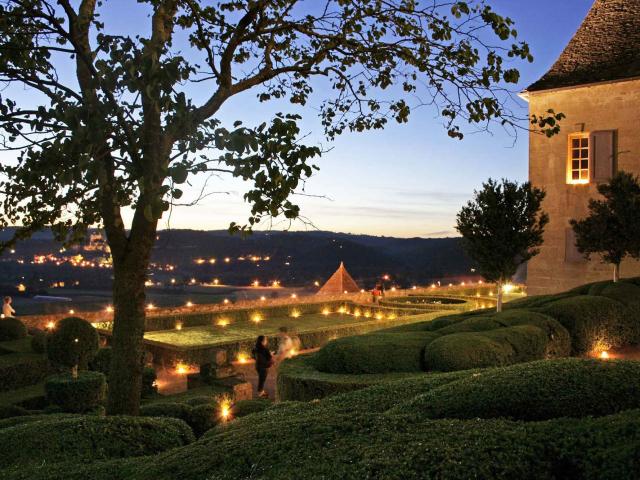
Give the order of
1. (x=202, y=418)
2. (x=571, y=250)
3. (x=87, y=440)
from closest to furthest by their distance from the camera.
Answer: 1. (x=87, y=440)
2. (x=202, y=418)
3. (x=571, y=250)

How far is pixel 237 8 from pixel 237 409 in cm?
492

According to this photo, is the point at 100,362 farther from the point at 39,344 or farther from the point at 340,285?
the point at 340,285

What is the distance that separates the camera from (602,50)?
21.4 metres

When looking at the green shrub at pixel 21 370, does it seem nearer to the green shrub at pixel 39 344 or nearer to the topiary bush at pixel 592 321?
the green shrub at pixel 39 344

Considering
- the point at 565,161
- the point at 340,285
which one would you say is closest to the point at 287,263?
the point at 340,285

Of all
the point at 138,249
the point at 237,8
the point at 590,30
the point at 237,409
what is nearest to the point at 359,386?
the point at 237,409

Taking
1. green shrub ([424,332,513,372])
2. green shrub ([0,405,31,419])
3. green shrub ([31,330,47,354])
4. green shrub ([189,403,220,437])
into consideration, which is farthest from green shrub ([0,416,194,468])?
green shrub ([31,330,47,354])

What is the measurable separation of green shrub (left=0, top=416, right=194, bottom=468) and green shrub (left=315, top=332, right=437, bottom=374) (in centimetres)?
390

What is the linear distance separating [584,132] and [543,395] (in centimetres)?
1944

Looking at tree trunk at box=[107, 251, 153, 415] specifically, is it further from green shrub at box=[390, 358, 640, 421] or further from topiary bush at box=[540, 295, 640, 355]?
topiary bush at box=[540, 295, 640, 355]

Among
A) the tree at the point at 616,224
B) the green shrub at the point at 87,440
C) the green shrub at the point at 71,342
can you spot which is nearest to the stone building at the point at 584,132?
the tree at the point at 616,224

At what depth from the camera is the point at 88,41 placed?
6.05 meters

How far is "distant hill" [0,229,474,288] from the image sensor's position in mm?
60625

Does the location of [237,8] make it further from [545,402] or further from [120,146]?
[545,402]
